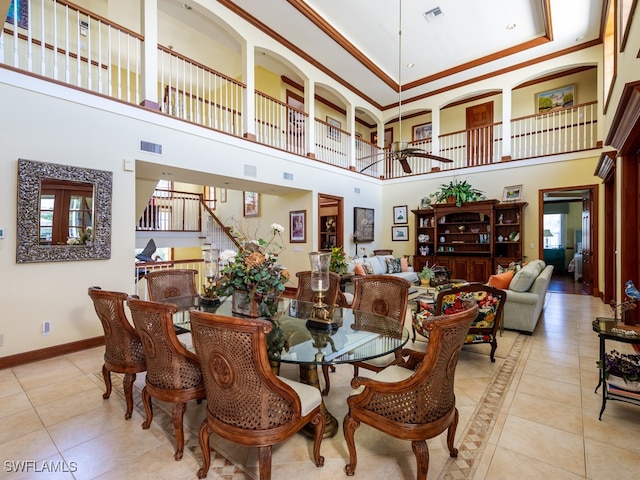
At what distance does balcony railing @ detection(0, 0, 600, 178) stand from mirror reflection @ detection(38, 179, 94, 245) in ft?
5.03

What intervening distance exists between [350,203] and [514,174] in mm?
3899

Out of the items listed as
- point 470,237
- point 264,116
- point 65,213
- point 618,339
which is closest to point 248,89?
point 264,116

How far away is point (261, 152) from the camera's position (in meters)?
5.72

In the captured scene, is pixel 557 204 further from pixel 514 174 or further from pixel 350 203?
pixel 350 203

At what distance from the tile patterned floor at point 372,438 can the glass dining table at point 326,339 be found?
Answer: 43cm

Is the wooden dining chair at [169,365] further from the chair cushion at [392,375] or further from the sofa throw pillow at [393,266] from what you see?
the sofa throw pillow at [393,266]

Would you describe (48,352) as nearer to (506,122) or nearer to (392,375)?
(392,375)

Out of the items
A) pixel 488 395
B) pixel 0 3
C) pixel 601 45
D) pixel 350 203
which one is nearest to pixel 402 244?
pixel 350 203

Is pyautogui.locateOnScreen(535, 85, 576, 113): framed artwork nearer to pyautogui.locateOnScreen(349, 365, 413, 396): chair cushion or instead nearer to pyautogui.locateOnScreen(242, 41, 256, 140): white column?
pyautogui.locateOnScreen(242, 41, 256, 140): white column

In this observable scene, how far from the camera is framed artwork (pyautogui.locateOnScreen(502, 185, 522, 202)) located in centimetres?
717

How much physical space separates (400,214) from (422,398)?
25.7ft

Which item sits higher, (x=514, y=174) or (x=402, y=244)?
(x=514, y=174)

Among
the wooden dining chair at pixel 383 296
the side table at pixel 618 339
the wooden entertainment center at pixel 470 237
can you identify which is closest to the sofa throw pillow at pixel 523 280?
the side table at pixel 618 339

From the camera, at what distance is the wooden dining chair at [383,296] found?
263cm
